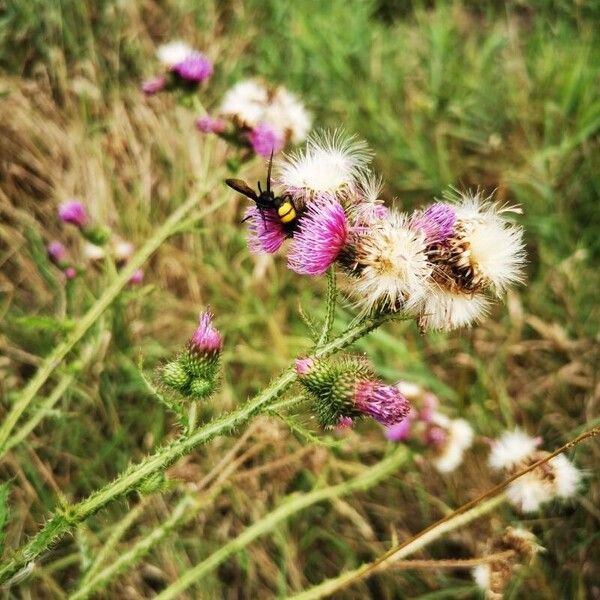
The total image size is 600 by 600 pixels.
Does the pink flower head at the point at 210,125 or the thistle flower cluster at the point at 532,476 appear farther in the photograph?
Result: the pink flower head at the point at 210,125

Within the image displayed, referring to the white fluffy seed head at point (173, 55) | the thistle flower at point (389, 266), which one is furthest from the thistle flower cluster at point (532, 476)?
the white fluffy seed head at point (173, 55)

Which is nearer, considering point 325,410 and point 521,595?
point 325,410

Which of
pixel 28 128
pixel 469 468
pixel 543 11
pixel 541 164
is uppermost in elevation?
pixel 543 11

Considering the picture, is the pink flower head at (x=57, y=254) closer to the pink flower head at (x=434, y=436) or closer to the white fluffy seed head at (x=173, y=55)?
the white fluffy seed head at (x=173, y=55)

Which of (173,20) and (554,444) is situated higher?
(173,20)

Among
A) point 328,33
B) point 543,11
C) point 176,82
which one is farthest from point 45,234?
point 543,11

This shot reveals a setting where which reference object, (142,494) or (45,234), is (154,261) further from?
(142,494)

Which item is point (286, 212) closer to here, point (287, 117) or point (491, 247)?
point (491, 247)

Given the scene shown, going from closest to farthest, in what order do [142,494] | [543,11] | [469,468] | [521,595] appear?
[142,494] < [521,595] < [469,468] < [543,11]

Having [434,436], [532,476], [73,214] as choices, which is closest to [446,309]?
[532,476]
